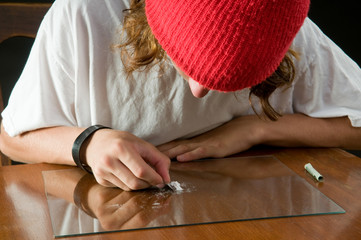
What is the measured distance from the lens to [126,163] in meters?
0.88

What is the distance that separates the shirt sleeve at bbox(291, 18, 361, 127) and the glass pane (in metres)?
0.26

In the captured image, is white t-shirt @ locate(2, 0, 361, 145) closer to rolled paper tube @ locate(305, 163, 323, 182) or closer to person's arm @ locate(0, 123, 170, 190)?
person's arm @ locate(0, 123, 170, 190)

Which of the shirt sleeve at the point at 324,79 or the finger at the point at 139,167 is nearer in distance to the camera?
the finger at the point at 139,167

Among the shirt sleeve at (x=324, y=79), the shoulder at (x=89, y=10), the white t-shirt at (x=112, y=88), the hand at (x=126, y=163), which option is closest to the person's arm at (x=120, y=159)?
the hand at (x=126, y=163)

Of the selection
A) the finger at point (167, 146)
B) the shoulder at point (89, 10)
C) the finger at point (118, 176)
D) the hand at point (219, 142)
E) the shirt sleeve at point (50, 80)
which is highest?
the shoulder at point (89, 10)

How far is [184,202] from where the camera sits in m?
0.85

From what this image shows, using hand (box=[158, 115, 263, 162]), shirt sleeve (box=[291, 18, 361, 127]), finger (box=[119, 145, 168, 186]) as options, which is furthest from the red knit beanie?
shirt sleeve (box=[291, 18, 361, 127])

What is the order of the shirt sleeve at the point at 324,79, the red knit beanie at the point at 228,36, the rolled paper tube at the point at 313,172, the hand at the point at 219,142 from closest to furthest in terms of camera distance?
the red knit beanie at the point at 228,36 < the rolled paper tube at the point at 313,172 < the hand at the point at 219,142 < the shirt sleeve at the point at 324,79

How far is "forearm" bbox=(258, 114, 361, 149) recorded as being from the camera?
1163mm

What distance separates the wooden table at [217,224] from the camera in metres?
0.76

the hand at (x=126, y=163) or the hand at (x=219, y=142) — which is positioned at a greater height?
the hand at (x=126, y=163)

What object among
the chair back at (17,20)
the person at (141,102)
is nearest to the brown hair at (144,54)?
the person at (141,102)

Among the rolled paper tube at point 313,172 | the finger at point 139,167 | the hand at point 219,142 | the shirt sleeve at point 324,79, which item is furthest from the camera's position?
the shirt sleeve at point 324,79

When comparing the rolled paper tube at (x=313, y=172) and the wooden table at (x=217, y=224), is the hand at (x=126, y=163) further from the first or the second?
the rolled paper tube at (x=313, y=172)
